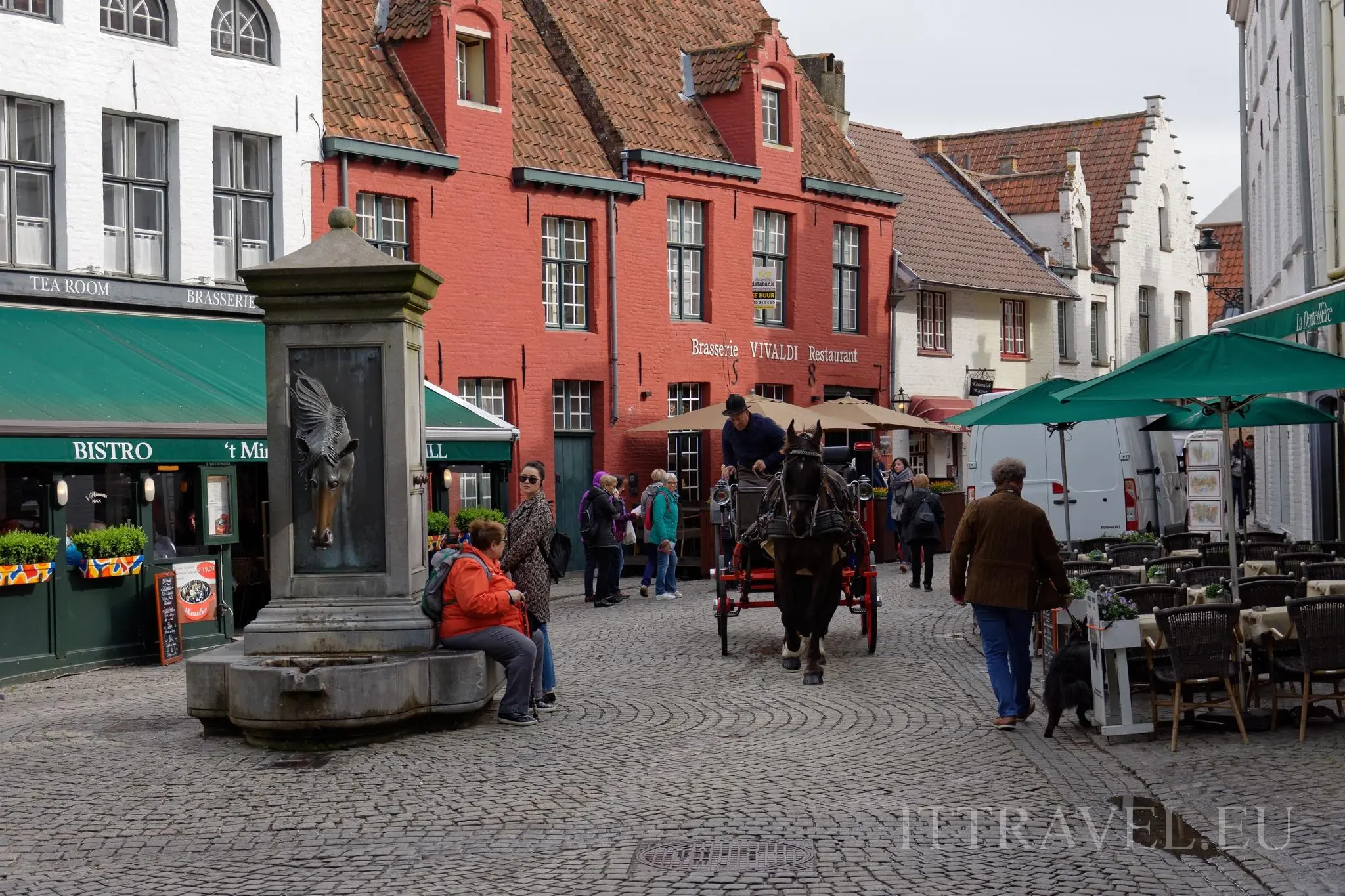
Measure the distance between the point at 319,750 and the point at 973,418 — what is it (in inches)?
258

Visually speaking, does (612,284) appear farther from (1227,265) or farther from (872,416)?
(1227,265)

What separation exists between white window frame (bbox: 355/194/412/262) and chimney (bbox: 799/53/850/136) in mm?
13300

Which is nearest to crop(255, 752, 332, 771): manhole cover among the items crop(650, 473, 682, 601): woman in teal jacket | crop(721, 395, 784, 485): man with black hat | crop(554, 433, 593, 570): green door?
crop(721, 395, 784, 485): man with black hat

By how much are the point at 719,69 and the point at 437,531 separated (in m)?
13.2

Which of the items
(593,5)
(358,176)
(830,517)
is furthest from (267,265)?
(593,5)

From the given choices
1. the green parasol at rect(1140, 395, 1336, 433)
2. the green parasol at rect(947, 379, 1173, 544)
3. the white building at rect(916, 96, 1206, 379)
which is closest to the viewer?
the green parasol at rect(947, 379, 1173, 544)

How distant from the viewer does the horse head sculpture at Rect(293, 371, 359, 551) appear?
35.7ft

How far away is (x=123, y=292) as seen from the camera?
1912cm

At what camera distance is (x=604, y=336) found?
26531mm

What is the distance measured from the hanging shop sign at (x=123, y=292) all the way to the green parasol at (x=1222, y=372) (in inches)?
392

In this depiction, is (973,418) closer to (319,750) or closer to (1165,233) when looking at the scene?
(319,750)

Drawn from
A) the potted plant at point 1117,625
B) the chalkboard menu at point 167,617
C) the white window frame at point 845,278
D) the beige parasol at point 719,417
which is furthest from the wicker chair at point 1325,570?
the white window frame at point 845,278

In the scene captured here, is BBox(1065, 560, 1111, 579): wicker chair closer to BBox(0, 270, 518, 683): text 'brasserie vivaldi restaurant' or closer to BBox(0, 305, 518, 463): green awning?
BBox(0, 270, 518, 683): text 'brasserie vivaldi restaurant'

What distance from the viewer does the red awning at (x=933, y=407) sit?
33.5m
